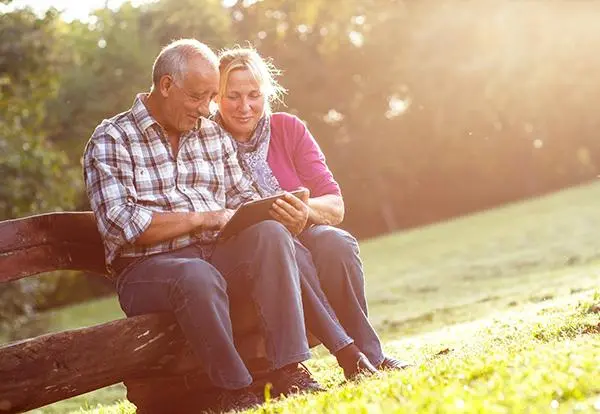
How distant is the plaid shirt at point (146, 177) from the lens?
5.31m

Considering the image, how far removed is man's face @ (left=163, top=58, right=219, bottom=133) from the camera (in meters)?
5.59

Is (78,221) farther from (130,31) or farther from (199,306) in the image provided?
(130,31)

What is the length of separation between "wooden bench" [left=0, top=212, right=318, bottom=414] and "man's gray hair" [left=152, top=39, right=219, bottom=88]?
92 centimetres

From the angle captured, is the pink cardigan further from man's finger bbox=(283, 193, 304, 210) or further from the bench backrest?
the bench backrest

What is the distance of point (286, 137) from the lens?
6.43 metres

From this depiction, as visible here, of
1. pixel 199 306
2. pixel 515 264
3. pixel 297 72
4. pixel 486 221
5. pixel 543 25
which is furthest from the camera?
pixel 297 72

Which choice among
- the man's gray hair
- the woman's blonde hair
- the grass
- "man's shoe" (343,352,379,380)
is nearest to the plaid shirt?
the man's gray hair

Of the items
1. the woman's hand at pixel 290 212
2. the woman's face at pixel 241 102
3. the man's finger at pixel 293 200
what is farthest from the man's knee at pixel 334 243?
the woman's face at pixel 241 102

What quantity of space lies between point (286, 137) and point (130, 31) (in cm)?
3383

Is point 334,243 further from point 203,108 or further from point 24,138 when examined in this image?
point 24,138

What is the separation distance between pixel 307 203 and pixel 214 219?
2.07ft

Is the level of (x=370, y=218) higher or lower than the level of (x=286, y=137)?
lower

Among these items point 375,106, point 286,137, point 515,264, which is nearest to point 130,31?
point 375,106

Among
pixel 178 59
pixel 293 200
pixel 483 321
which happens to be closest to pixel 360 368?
pixel 293 200
